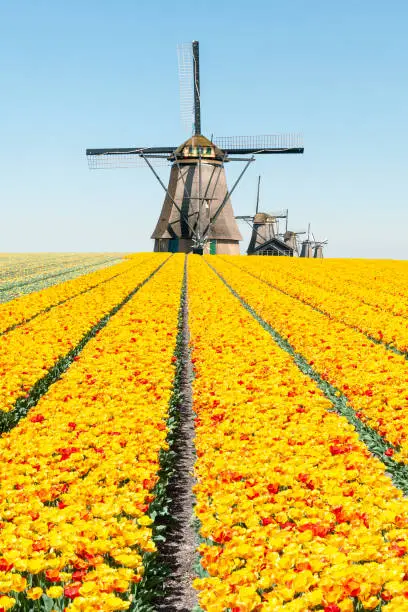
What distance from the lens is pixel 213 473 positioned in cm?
615

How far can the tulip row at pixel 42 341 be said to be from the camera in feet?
32.1

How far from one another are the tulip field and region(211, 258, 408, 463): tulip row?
0.04 m

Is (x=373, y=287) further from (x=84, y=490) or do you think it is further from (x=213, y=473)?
(x=84, y=490)

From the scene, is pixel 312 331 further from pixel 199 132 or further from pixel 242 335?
pixel 199 132

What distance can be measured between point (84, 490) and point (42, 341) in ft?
26.2

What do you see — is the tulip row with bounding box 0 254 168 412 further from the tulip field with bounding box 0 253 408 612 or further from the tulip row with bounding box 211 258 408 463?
the tulip row with bounding box 211 258 408 463

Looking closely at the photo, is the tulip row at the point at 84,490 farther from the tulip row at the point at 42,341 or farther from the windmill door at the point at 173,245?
the windmill door at the point at 173,245

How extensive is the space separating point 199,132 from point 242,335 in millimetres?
48309

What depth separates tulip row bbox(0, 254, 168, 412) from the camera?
9.78 meters

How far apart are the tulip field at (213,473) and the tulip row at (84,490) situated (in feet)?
0.06

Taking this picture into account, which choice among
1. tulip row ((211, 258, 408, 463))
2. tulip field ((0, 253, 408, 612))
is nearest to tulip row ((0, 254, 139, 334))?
tulip field ((0, 253, 408, 612))

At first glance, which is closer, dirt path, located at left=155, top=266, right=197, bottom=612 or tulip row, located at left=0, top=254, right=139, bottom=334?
dirt path, located at left=155, top=266, right=197, bottom=612

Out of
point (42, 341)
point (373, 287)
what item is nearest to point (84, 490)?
point (42, 341)

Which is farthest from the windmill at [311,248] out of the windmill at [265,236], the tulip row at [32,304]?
the tulip row at [32,304]
